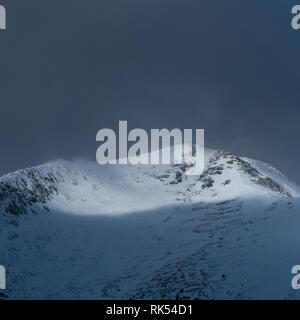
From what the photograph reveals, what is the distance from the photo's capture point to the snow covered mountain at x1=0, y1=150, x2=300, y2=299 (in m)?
28.6

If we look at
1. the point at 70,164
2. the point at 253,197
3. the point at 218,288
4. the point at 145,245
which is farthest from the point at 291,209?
the point at 70,164

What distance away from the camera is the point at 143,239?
41500 mm

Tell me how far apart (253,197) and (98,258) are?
78.9 feet

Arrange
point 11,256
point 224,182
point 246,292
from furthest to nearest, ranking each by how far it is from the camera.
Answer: point 224,182
point 11,256
point 246,292

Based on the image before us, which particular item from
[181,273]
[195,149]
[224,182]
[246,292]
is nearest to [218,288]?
[246,292]

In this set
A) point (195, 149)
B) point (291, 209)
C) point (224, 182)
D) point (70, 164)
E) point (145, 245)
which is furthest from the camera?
point (195, 149)

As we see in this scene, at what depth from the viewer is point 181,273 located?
30984 millimetres

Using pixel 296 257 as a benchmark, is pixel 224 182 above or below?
above

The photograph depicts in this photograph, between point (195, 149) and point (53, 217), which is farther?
point (195, 149)

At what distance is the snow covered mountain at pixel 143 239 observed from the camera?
93.7ft
